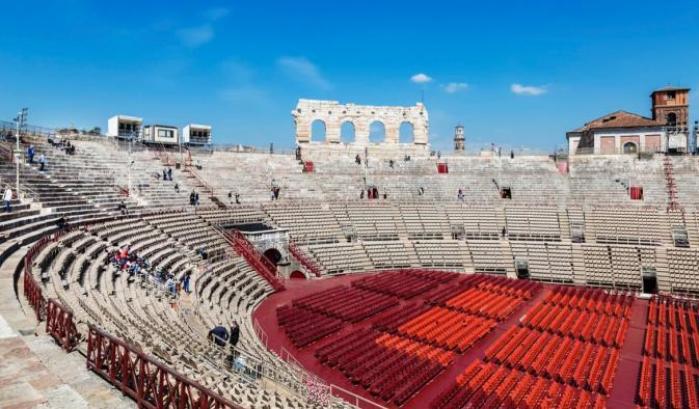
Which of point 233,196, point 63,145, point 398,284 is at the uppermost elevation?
point 63,145

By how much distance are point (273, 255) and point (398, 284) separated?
9.67 meters

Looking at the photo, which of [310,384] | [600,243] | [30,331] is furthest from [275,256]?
[600,243]

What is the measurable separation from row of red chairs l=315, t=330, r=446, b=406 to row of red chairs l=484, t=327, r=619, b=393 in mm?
2465

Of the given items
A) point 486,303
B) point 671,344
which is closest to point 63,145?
point 486,303

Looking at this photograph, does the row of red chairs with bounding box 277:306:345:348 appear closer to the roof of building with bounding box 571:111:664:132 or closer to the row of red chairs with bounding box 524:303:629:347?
the row of red chairs with bounding box 524:303:629:347

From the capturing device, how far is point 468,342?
18375 mm

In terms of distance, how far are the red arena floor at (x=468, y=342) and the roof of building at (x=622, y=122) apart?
26506mm

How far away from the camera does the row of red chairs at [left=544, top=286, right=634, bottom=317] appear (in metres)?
23.4

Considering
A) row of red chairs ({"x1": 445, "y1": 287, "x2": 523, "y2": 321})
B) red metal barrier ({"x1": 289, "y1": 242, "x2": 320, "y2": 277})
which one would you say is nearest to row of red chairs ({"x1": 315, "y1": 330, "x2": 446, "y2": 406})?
row of red chairs ({"x1": 445, "y1": 287, "x2": 523, "y2": 321})

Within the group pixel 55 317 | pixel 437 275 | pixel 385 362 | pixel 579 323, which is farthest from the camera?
pixel 437 275

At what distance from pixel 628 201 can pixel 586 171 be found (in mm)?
5619

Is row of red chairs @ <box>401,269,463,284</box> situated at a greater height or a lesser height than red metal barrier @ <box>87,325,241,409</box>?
lesser

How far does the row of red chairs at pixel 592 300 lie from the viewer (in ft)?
76.6

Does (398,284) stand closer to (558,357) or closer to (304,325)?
(304,325)
